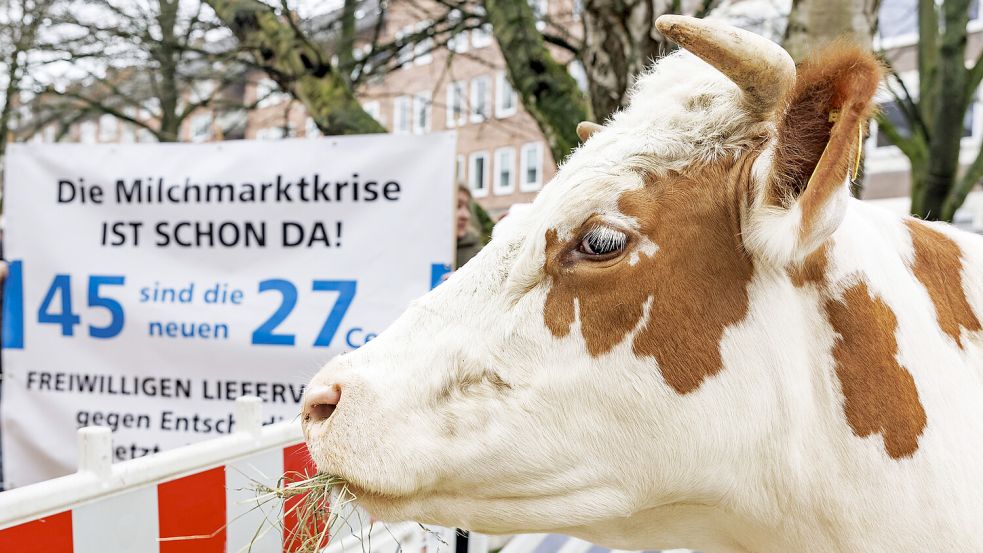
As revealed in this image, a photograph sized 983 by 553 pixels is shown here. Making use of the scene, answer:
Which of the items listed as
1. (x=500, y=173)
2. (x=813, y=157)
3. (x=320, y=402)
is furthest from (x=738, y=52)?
(x=500, y=173)

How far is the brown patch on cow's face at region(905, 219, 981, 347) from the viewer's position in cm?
144

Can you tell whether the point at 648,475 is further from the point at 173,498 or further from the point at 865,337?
the point at 173,498

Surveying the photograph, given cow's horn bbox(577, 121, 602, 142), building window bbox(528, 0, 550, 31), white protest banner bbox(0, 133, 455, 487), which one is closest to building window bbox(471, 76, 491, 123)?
building window bbox(528, 0, 550, 31)

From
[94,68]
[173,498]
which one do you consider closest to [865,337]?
[173,498]

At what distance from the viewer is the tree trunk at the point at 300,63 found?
4.91m

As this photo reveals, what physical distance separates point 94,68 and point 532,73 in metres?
7.54

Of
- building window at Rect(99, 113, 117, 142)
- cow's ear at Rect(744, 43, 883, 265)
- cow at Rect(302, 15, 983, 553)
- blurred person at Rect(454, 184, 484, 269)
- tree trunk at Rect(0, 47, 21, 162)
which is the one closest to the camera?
cow's ear at Rect(744, 43, 883, 265)

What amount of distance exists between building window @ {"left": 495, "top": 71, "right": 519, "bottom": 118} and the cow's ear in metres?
25.1

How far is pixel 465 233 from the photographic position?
15.2 ft

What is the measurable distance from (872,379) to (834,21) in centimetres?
248

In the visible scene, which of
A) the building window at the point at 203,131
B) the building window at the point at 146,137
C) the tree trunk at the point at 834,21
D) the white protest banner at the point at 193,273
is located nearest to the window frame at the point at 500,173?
the building window at the point at 203,131

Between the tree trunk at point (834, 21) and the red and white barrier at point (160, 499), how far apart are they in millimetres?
2654

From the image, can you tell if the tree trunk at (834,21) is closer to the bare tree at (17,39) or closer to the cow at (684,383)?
the cow at (684,383)

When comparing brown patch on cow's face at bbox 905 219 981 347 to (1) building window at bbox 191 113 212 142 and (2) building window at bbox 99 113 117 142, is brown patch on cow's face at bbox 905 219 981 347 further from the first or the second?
(2) building window at bbox 99 113 117 142
